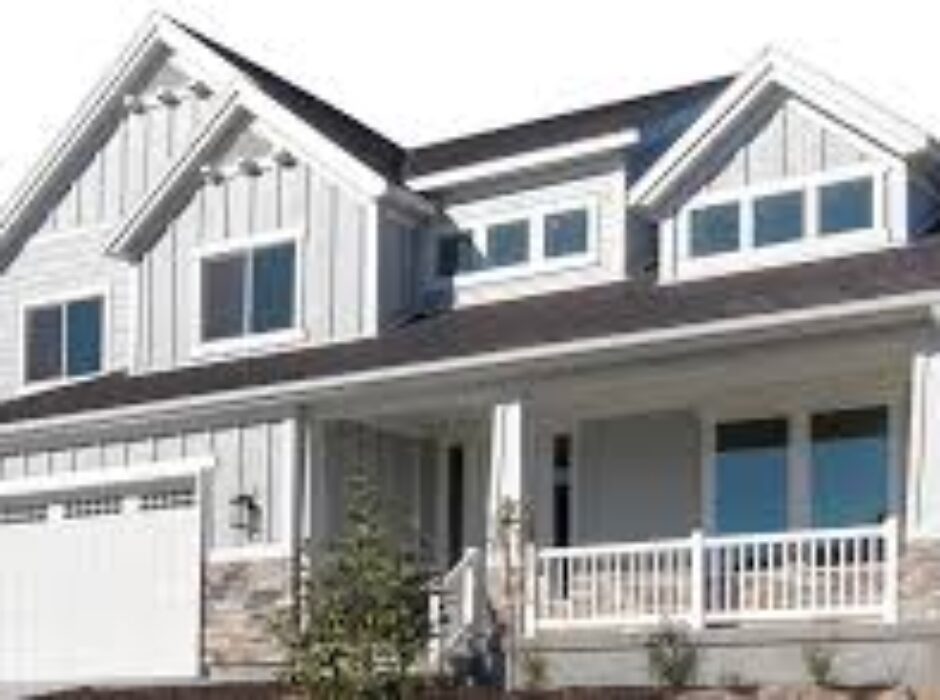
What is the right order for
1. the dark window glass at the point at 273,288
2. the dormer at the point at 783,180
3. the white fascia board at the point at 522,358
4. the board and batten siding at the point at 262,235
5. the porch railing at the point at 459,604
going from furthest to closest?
the dark window glass at the point at 273,288 < the board and batten siding at the point at 262,235 < the dormer at the point at 783,180 < the porch railing at the point at 459,604 < the white fascia board at the point at 522,358

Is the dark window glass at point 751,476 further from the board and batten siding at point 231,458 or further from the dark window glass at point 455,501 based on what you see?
the board and batten siding at point 231,458

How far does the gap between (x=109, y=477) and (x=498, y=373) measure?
607 centimetres

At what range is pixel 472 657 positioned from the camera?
21.7 m

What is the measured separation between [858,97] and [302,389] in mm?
7028

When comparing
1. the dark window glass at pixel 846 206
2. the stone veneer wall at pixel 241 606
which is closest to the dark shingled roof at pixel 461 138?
the dark window glass at pixel 846 206

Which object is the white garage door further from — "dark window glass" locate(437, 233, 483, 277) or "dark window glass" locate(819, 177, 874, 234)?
"dark window glass" locate(819, 177, 874, 234)

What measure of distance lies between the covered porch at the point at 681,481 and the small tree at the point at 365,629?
3300 millimetres

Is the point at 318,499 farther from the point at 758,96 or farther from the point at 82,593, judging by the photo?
the point at 758,96

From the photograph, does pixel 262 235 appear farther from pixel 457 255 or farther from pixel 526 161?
pixel 526 161

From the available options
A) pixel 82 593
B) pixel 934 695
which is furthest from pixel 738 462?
pixel 82 593

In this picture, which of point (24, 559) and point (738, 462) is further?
point (24, 559)

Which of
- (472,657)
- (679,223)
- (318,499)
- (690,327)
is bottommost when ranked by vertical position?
(472,657)

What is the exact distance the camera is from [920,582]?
756 inches

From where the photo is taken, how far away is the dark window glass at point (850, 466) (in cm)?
2206
